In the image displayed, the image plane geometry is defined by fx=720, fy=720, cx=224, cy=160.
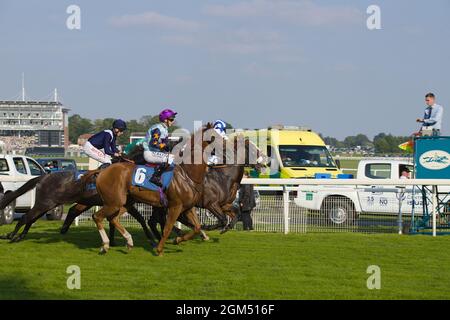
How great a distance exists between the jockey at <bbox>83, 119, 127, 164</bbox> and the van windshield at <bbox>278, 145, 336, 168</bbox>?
815cm

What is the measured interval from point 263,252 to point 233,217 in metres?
1.98

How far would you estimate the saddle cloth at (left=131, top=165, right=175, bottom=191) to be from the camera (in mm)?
10023

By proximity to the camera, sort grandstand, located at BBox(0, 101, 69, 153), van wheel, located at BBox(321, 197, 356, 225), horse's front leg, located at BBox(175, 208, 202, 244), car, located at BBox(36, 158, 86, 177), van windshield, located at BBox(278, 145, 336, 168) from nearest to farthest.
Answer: horse's front leg, located at BBox(175, 208, 202, 244)
van wheel, located at BBox(321, 197, 356, 225)
van windshield, located at BBox(278, 145, 336, 168)
car, located at BBox(36, 158, 86, 177)
grandstand, located at BBox(0, 101, 69, 153)

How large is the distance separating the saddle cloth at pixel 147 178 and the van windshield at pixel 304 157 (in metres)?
8.89

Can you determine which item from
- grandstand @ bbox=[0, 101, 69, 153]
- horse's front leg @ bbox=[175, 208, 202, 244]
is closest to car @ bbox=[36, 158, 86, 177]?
horse's front leg @ bbox=[175, 208, 202, 244]

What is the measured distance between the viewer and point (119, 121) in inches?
438

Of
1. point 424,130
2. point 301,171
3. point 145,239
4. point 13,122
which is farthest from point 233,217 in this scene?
point 13,122

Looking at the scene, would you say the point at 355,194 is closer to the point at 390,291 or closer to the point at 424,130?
the point at 424,130

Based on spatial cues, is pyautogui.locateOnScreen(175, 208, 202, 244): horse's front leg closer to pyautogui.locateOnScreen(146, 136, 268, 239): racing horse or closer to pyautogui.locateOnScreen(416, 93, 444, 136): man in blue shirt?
pyautogui.locateOnScreen(146, 136, 268, 239): racing horse

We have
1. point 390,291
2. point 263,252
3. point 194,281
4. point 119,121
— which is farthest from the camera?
point 119,121

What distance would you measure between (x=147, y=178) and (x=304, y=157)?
378 inches

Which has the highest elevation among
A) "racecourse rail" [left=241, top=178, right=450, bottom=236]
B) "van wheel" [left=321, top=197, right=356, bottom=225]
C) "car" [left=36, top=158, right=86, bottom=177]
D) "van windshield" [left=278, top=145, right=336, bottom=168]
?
"van windshield" [left=278, top=145, right=336, bottom=168]

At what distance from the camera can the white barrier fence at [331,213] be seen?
13.1 m

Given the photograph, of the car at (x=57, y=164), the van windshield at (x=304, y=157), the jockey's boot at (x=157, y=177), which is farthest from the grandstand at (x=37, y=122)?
the jockey's boot at (x=157, y=177)
